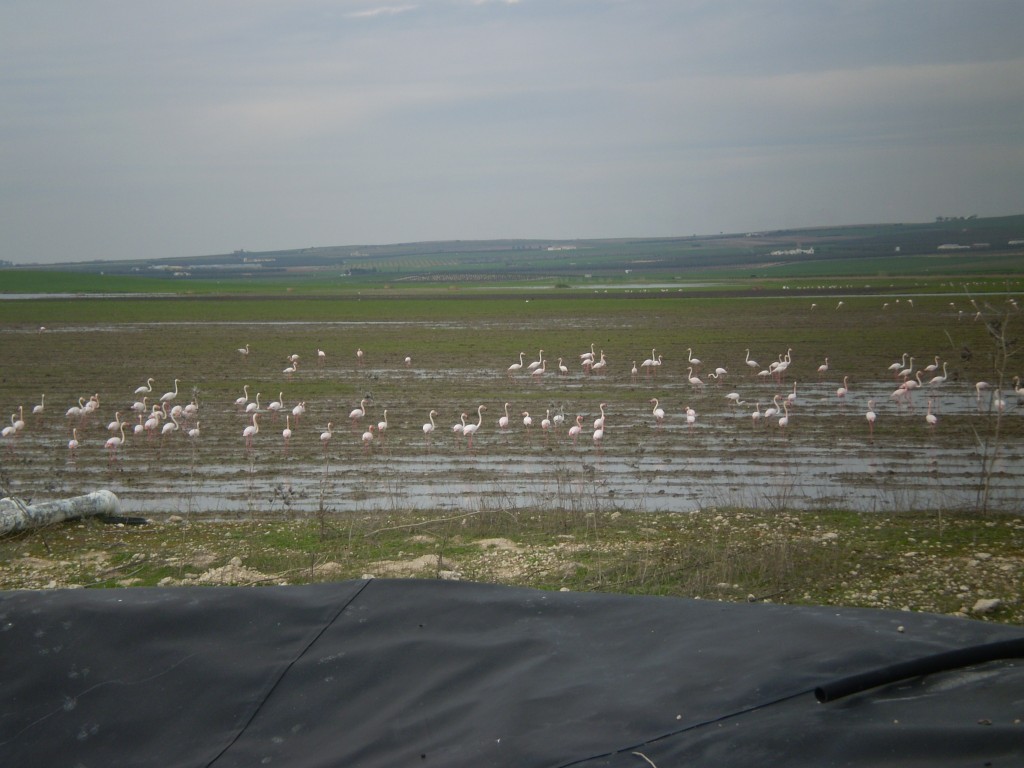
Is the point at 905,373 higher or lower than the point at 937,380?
higher

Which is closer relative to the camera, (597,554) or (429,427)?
(597,554)

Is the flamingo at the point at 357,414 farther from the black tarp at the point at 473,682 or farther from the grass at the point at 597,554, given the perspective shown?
the black tarp at the point at 473,682

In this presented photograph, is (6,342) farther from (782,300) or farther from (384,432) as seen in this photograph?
(782,300)

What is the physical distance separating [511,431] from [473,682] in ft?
50.8

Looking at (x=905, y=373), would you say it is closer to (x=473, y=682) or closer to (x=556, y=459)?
(x=556, y=459)

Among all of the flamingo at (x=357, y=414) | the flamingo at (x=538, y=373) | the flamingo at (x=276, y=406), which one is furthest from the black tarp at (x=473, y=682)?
the flamingo at (x=538, y=373)

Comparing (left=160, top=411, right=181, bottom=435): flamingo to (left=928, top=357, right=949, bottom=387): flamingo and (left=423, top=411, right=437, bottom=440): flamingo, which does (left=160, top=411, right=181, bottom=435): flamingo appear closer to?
(left=423, top=411, right=437, bottom=440): flamingo

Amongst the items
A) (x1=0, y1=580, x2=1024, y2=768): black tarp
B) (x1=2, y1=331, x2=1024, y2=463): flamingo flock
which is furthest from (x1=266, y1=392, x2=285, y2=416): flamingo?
(x1=0, y1=580, x2=1024, y2=768): black tarp

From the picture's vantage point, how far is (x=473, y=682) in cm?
416

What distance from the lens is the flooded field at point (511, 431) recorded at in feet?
45.5

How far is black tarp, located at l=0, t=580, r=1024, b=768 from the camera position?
3445 mm

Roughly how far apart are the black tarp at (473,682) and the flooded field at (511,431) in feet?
23.4

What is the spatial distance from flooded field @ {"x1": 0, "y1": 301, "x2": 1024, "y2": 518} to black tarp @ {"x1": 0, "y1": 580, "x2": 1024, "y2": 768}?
714 cm

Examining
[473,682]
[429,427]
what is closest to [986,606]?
[473,682]
